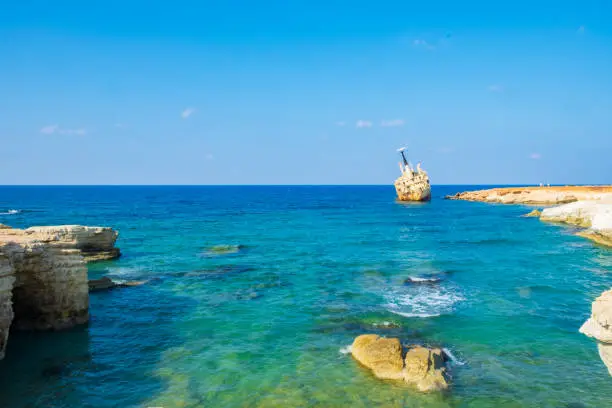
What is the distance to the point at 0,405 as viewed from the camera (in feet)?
46.2

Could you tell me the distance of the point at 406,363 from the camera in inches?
629

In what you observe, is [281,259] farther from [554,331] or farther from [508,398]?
[508,398]

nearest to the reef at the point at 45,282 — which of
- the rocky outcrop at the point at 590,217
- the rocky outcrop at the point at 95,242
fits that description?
the rocky outcrop at the point at 95,242

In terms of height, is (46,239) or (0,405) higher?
(46,239)

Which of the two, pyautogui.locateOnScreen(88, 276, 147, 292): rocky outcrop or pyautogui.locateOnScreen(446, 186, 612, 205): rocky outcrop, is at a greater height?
pyautogui.locateOnScreen(446, 186, 612, 205): rocky outcrop

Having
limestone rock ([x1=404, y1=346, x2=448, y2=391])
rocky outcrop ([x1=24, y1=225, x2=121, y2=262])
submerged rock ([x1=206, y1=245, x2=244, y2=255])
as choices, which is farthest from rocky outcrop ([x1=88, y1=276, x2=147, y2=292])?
limestone rock ([x1=404, y1=346, x2=448, y2=391])

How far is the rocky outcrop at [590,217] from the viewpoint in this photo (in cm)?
4388

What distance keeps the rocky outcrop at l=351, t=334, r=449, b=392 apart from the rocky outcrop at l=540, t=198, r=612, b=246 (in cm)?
3607

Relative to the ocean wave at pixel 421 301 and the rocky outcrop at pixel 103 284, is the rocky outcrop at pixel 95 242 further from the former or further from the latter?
the ocean wave at pixel 421 301

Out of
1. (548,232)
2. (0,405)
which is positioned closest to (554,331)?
(0,405)

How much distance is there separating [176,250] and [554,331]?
33797mm

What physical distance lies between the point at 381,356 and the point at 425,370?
1.71m

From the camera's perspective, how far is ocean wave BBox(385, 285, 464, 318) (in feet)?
76.0

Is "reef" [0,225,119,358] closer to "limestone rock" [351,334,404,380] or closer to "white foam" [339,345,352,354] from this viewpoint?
"white foam" [339,345,352,354]
